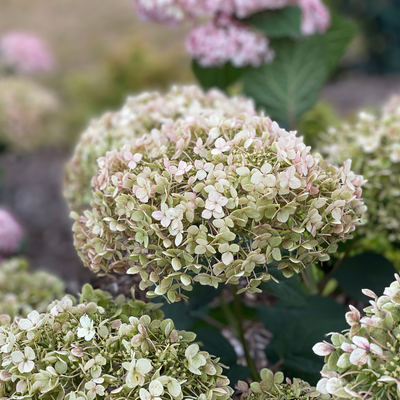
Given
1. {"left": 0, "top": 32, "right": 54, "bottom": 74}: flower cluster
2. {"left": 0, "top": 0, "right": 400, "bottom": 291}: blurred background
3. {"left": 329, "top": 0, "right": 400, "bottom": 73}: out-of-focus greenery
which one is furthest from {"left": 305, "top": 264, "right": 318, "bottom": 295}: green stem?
{"left": 329, "top": 0, "right": 400, "bottom": 73}: out-of-focus greenery

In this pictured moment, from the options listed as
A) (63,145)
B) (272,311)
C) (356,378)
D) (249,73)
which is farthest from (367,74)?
(356,378)

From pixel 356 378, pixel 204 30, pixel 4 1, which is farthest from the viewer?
pixel 4 1

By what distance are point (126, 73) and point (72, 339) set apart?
2.58 meters

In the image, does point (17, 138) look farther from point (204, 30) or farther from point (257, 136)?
point (257, 136)

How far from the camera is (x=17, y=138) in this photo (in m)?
1.81

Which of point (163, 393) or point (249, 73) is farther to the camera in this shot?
point (249, 73)

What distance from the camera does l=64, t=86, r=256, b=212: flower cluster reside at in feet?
2.41

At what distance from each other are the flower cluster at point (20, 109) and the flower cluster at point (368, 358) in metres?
1.61

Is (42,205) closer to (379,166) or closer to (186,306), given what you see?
(186,306)

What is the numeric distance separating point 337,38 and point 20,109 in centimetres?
125

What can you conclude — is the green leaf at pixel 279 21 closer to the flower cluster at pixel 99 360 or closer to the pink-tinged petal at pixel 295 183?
the pink-tinged petal at pixel 295 183

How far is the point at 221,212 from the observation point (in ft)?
1.51

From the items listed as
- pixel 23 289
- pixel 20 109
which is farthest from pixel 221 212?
pixel 20 109

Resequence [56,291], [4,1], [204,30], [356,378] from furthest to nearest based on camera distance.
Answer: [4,1] < [204,30] < [56,291] < [356,378]
